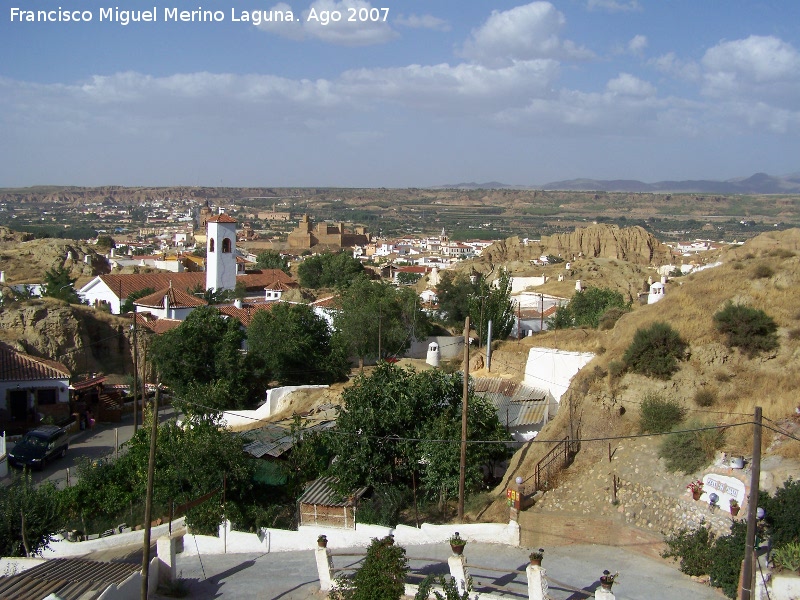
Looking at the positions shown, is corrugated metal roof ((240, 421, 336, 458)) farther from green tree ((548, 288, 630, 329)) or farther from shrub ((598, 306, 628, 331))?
green tree ((548, 288, 630, 329))

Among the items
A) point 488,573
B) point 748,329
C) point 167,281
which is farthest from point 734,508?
point 167,281

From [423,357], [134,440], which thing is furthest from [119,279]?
[134,440]

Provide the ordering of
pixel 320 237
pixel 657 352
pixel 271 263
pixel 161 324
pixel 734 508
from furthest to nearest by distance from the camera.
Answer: pixel 320 237
pixel 271 263
pixel 161 324
pixel 657 352
pixel 734 508

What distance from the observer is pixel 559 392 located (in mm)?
21328

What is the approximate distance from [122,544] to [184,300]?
29.5 metres

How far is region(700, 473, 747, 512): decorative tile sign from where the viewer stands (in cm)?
1223

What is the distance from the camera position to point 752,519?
9.12 metres

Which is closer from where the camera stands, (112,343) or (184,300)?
(112,343)

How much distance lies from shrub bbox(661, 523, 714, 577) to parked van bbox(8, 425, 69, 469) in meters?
16.2

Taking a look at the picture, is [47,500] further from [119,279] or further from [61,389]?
[119,279]

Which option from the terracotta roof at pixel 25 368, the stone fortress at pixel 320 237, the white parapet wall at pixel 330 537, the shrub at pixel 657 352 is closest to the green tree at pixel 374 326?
the terracotta roof at pixel 25 368

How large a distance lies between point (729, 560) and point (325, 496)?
775cm

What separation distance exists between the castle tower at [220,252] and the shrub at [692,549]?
41.9m

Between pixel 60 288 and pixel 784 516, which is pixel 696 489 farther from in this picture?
pixel 60 288
